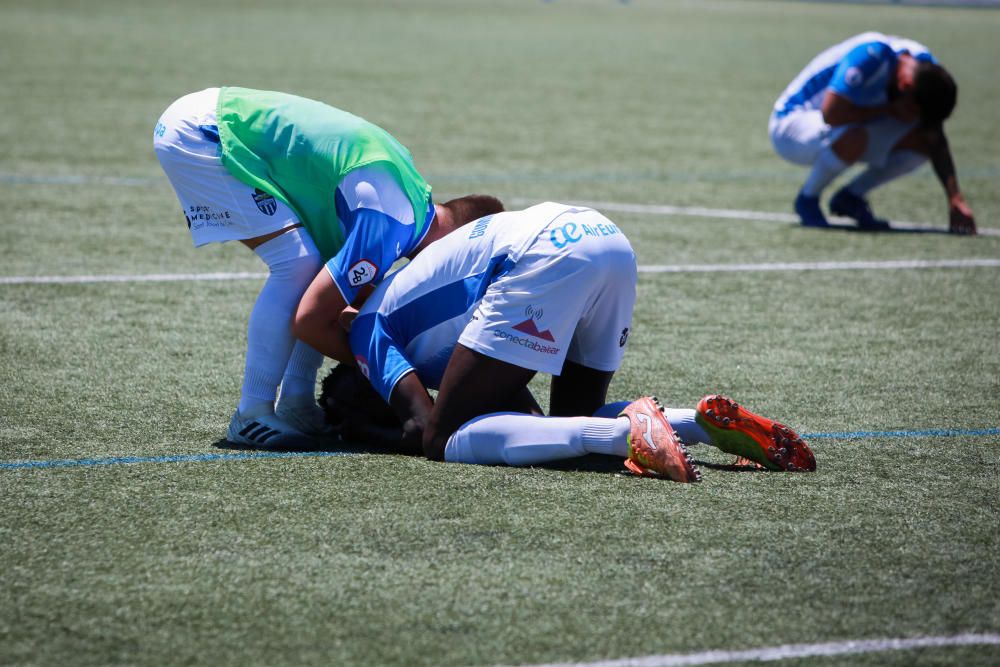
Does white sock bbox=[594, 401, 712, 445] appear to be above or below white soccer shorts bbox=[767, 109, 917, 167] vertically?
below

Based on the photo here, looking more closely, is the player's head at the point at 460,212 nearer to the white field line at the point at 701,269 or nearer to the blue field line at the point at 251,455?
the blue field line at the point at 251,455

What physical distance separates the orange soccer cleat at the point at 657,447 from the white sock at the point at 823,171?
5.46 meters

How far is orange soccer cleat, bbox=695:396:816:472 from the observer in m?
4.10

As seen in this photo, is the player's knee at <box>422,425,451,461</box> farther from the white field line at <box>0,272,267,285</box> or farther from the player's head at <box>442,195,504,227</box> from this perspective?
the white field line at <box>0,272,267,285</box>

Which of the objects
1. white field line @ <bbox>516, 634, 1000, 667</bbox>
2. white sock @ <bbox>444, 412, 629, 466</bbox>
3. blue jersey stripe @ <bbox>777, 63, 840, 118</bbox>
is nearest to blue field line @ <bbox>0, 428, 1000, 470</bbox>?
white sock @ <bbox>444, 412, 629, 466</bbox>

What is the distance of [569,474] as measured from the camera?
415 centimetres

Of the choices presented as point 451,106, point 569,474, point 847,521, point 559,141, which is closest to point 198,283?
point 569,474

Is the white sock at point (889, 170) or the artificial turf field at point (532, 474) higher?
the white sock at point (889, 170)

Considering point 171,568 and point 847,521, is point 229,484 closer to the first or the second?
point 171,568

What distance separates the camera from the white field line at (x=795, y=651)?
2.90 m

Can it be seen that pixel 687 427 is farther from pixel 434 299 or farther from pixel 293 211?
pixel 293 211

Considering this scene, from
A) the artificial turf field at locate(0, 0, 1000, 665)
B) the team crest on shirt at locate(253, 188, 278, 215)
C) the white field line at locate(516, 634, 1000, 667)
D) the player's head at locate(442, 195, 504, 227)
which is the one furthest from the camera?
the player's head at locate(442, 195, 504, 227)

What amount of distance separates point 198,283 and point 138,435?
101 inches

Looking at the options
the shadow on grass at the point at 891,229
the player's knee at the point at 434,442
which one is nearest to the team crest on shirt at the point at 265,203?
the player's knee at the point at 434,442
